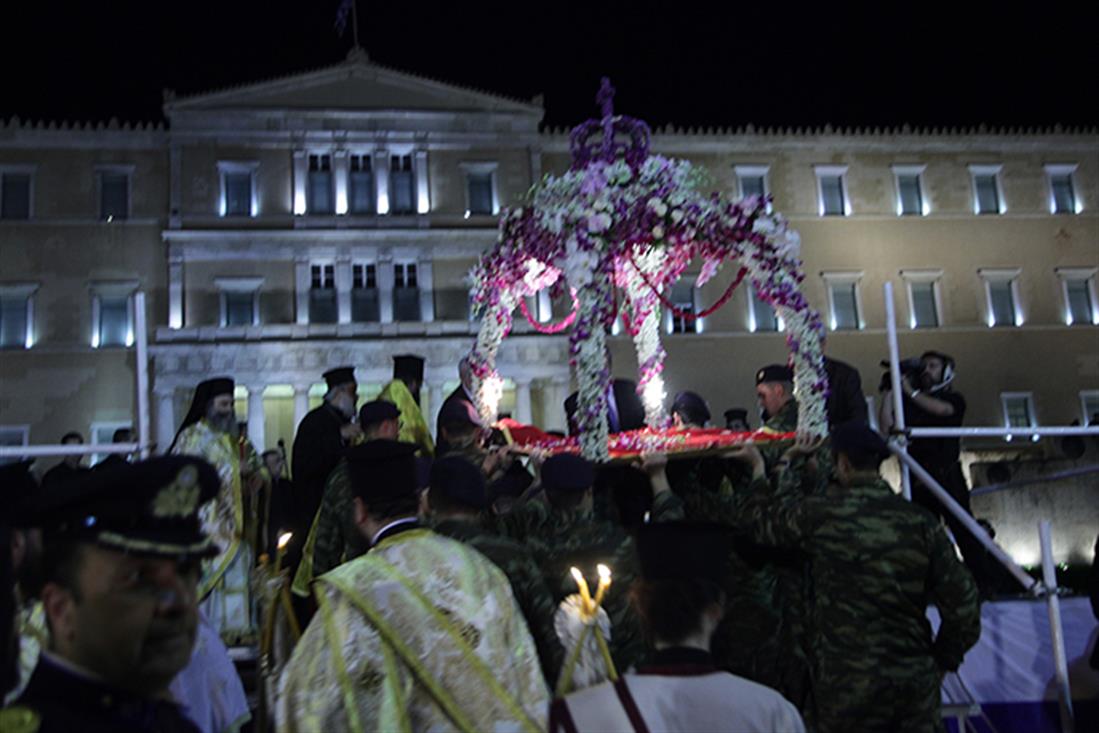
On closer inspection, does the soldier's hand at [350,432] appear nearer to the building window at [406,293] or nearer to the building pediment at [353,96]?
the building window at [406,293]

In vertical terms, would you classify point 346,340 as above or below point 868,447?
above

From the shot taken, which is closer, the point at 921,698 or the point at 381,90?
the point at 921,698

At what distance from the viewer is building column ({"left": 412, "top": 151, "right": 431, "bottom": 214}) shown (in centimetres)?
3769

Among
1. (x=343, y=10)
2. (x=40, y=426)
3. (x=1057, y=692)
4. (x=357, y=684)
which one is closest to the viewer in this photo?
(x=357, y=684)

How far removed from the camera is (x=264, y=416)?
36094 millimetres

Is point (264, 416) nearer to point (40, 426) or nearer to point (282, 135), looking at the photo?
point (40, 426)

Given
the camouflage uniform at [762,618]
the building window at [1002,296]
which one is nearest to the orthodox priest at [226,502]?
the camouflage uniform at [762,618]

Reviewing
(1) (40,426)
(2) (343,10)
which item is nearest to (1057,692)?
(2) (343,10)

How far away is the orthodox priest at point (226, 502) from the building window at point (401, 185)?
96.5 feet

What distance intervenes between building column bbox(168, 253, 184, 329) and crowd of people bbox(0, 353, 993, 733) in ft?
87.7

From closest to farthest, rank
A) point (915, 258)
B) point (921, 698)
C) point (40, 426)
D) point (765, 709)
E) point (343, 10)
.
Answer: point (765, 709)
point (921, 698)
point (343, 10)
point (40, 426)
point (915, 258)

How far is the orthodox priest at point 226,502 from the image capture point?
850 centimetres

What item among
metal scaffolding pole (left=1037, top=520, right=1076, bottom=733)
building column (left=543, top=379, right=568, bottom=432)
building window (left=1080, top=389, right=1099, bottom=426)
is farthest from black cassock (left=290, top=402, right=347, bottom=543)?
building window (left=1080, top=389, right=1099, bottom=426)

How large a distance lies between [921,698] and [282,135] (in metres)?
34.2
